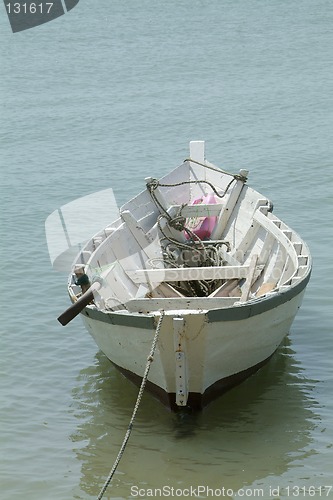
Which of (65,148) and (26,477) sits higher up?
(26,477)

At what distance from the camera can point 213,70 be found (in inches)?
1088

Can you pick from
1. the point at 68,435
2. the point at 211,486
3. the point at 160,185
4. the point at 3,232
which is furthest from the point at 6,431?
the point at 3,232

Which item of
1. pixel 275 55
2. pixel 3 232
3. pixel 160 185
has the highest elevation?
pixel 160 185

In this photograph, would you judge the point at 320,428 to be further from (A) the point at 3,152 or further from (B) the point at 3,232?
(A) the point at 3,152

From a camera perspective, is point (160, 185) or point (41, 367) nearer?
point (41, 367)

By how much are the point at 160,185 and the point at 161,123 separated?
1003 cm

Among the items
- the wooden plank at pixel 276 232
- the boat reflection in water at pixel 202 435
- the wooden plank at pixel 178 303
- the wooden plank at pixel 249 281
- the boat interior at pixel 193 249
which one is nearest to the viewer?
the boat reflection in water at pixel 202 435

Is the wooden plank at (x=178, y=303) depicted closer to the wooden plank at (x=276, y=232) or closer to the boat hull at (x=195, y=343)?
the boat hull at (x=195, y=343)

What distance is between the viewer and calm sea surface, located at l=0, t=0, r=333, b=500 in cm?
816

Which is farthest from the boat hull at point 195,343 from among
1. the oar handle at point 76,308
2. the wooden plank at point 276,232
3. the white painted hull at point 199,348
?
the wooden plank at point 276,232

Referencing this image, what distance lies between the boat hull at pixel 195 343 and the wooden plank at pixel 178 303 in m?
0.45

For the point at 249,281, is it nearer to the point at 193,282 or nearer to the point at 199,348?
the point at 193,282

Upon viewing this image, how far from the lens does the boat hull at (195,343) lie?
7945 millimetres

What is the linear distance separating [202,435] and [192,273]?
6.13ft
